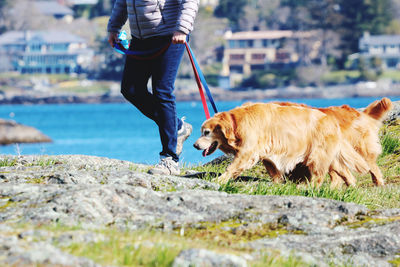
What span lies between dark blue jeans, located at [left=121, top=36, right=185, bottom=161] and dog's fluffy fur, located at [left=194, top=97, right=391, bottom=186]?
51cm

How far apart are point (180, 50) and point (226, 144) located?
36.0 inches

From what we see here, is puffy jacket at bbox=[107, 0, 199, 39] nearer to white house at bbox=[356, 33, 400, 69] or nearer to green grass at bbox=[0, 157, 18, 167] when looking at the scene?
green grass at bbox=[0, 157, 18, 167]

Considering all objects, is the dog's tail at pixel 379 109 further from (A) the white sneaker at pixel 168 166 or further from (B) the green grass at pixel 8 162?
(B) the green grass at pixel 8 162

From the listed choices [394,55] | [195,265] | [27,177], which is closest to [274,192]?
[27,177]

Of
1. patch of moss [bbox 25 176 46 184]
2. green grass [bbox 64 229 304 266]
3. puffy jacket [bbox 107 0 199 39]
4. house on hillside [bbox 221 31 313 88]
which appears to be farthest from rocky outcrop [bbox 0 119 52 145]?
house on hillside [bbox 221 31 313 88]

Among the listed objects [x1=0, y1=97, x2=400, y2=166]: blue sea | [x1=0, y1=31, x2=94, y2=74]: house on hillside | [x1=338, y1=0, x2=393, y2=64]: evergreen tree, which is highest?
[x1=338, y1=0, x2=393, y2=64]: evergreen tree

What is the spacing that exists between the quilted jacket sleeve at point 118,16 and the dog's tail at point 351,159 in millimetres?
2290

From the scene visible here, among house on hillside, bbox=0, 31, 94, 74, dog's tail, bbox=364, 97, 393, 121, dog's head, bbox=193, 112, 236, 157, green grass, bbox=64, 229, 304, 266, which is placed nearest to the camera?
green grass, bbox=64, 229, 304, 266

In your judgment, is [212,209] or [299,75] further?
[299,75]

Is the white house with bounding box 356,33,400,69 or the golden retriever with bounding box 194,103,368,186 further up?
the white house with bounding box 356,33,400,69

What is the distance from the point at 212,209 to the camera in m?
4.38

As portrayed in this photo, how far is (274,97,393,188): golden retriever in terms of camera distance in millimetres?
6770

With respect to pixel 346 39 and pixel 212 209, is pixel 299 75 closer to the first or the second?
pixel 346 39

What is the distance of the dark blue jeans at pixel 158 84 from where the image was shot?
6.25m
